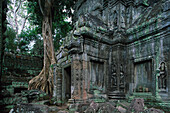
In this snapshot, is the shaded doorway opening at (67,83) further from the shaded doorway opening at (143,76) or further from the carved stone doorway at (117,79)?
the shaded doorway opening at (143,76)

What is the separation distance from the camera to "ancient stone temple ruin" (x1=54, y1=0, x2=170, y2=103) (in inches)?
191

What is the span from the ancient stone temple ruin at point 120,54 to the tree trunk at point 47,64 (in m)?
1.23

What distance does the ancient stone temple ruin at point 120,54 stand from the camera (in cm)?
485

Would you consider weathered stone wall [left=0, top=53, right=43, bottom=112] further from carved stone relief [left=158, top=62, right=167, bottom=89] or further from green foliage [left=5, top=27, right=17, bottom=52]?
green foliage [left=5, top=27, right=17, bottom=52]

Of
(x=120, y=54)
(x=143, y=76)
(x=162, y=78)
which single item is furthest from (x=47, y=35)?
(x=162, y=78)

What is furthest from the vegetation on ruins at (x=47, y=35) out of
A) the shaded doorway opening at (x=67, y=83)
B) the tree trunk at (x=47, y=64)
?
the shaded doorway opening at (x=67, y=83)

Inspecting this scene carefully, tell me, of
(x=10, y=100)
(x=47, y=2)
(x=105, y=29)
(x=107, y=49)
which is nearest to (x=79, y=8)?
(x=47, y=2)

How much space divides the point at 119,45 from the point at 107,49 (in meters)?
0.57

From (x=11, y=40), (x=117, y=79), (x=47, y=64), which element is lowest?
(x=117, y=79)

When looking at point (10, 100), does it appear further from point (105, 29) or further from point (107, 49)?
point (105, 29)

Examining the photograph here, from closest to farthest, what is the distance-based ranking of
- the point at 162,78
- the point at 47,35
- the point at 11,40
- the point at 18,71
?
the point at 162,78
the point at 47,35
the point at 18,71
the point at 11,40

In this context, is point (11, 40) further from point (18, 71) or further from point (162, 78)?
point (162, 78)

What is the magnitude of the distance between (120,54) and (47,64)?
4376 millimetres

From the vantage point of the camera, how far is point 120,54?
596cm
